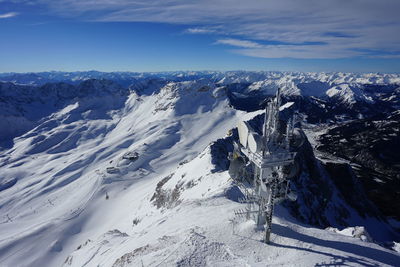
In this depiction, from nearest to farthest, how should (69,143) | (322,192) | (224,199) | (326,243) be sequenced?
1. (326,243)
2. (224,199)
3. (322,192)
4. (69,143)

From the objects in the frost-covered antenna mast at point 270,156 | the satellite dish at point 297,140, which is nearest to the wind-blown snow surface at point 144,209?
the frost-covered antenna mast at point 270,156

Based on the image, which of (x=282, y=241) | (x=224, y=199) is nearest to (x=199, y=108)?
(x=224, y=199)

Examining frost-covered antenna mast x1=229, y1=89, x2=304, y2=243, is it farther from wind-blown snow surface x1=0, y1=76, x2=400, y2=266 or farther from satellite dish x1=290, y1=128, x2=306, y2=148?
wind-blown snow surface x1=0, y1=76, x2=400, y2=266

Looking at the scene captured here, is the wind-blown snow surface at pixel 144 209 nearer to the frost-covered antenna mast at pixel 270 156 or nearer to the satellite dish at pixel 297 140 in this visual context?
the frost-covered antenna mast at pixel 270 156

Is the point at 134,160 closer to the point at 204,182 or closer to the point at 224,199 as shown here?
the point at 204,182

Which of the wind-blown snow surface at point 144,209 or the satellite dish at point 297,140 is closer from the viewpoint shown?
the wind-blown snow surface at point 144,209

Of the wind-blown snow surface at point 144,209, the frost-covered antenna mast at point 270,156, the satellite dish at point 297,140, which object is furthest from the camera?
the satellite dish at point 297,140
